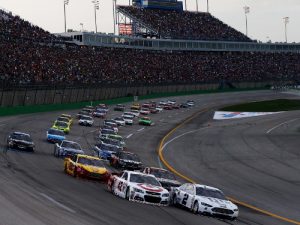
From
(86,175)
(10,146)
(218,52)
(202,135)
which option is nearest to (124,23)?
(218,52)

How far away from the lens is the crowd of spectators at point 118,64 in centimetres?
8862

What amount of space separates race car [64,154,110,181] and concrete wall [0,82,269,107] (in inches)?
1925

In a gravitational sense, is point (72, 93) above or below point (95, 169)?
above

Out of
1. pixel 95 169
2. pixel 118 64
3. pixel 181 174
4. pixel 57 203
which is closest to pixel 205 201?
pixel 57 203

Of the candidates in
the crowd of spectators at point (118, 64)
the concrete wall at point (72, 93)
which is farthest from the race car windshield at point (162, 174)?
the crowd of spectators at point (118, 64)

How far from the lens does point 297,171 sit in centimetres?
4091

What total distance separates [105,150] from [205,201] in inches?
770

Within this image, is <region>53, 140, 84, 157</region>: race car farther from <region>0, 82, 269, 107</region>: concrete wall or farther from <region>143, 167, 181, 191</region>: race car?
<region>0, 82, 269, 107</region>: concrete wall

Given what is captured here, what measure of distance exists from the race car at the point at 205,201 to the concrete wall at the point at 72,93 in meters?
56.7

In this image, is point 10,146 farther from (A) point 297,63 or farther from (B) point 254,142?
(A) point 297,63

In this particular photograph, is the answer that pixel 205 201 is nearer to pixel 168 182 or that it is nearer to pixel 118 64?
pixel 168 182

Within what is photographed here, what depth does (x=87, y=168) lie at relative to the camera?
30312 mm

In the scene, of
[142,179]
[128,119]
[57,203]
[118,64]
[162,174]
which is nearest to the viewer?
[57,203]

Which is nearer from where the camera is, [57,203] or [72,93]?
[57,203]
